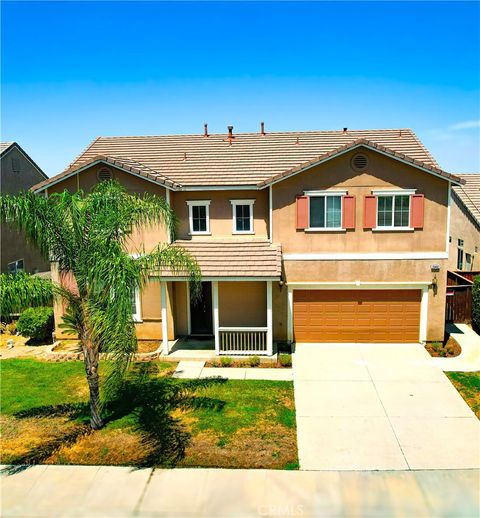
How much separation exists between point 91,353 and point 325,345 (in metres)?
9.13

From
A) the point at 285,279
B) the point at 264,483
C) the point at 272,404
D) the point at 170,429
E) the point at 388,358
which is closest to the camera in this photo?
the point at 264,483

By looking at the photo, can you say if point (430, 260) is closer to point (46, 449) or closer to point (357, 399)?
point (357, 399)

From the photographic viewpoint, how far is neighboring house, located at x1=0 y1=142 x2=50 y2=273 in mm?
24750

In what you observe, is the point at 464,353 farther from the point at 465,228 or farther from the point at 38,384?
the point at 38,384

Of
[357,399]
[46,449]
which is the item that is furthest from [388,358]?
[46,449]

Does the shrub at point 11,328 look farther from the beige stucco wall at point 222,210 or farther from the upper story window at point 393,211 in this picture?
the upper story window at point 393,211

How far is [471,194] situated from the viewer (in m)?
25.1

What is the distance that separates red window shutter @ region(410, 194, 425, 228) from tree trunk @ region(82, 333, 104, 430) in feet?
37.7

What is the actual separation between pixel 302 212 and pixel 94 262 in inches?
331

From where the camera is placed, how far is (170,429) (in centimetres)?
1107

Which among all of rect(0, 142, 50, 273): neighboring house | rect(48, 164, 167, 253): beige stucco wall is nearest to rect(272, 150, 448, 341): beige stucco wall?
rect(48, 164, 167, 253): beige stucco wall

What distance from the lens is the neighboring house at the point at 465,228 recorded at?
2327 cm

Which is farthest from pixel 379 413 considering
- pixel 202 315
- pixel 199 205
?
pixel 199 205

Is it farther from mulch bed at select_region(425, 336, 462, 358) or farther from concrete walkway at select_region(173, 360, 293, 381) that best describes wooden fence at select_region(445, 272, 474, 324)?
concrete walkway at select_region(173, 360, 293, 381)
